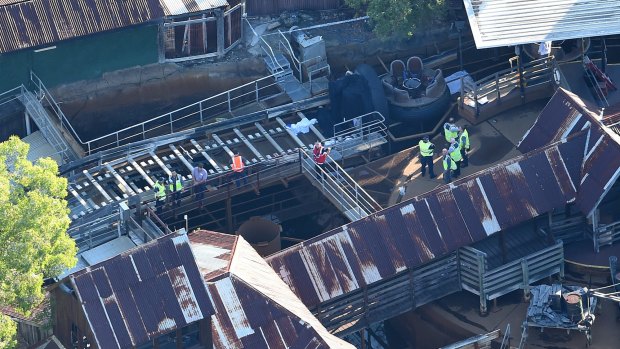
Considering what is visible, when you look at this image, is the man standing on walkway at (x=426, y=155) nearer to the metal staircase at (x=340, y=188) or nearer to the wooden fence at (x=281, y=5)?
the metal staircase at (x=340, y=188)

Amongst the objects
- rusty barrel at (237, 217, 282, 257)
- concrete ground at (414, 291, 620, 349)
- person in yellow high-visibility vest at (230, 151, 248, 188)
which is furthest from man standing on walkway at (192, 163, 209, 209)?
concrete ground at (414, 291, 620, 349)

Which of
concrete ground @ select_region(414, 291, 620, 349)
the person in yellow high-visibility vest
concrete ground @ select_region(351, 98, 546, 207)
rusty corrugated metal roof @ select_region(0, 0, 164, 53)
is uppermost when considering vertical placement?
rusty corrugated metal roof @ select_region(0, 0, 164, 53)

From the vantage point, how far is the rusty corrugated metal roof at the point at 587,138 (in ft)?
230

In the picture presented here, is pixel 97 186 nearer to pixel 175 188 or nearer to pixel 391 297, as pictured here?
pixel 175 188

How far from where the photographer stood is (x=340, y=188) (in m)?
74.6

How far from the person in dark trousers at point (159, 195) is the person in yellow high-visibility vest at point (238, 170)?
2772mm

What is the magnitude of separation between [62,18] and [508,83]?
57.1 feet

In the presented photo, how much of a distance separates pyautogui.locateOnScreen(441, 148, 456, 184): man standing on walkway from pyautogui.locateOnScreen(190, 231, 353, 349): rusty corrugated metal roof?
38.1 ft

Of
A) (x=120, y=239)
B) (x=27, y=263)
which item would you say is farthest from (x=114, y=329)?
(x=120, y=239)

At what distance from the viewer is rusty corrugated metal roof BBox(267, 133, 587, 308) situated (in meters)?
68.0

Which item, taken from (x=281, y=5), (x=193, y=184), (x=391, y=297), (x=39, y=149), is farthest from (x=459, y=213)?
(x=39, y=149)

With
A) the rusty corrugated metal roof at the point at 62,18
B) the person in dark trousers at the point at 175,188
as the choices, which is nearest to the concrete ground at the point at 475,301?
the person in dark trousers at the point at 175,188

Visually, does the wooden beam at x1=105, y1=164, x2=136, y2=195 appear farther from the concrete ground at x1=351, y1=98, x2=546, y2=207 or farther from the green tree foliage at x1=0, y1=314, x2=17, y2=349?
the green tree foliage at x1=0, y1=314, x2=17, y2=349

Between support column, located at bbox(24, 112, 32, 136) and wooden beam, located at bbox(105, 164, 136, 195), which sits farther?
support column, located at bbox(24, 112, 32, 136)
